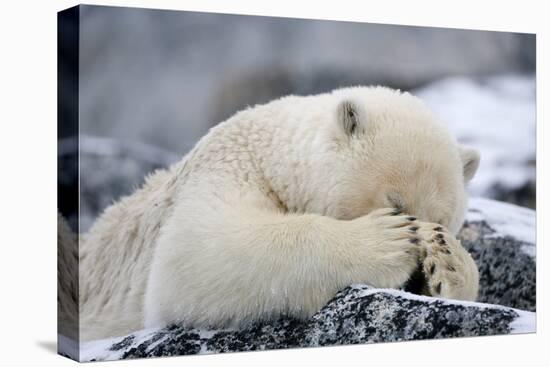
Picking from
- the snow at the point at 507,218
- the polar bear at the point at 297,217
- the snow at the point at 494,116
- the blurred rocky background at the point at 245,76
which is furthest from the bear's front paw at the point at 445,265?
the snow at the point at 507,218

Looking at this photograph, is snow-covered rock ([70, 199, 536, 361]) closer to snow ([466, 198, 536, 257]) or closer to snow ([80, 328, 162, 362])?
snow ([80, 328, 162, 362])

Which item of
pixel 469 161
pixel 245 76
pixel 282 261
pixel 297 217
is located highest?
pixel 245 76

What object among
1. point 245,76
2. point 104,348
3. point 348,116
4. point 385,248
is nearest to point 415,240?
point 385,248

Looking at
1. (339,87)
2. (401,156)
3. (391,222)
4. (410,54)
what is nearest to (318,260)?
(391,222)

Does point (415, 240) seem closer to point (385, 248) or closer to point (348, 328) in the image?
point (385, 248)

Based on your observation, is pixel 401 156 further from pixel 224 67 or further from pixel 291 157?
pixel 224 67

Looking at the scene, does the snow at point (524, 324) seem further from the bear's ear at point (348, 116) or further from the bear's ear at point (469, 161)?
the bear's ear at point (348, 116)
